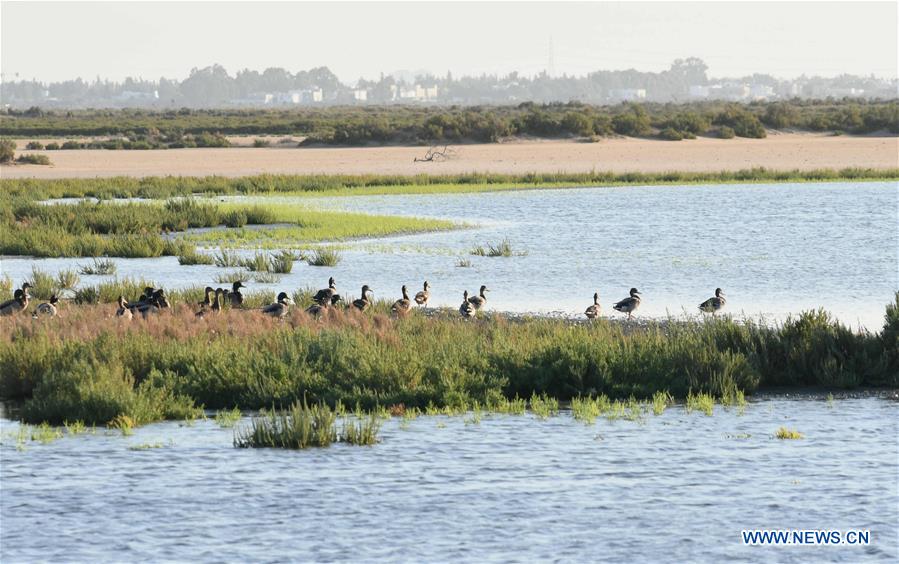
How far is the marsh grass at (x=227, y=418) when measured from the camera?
14.8 m

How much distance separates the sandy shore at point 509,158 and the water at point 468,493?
166 ft

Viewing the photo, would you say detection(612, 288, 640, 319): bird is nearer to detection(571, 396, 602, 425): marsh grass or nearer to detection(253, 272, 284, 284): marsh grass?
detection(571, 396, 602, 425): marsh grass

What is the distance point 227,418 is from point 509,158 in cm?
5978

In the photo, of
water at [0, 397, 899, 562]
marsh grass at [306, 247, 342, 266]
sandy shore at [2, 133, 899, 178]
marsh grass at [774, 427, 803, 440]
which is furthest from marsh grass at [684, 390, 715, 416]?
sandy shore at [2, 133, 899, 178]

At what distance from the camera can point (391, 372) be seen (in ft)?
52.4

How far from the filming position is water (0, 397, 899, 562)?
424 inches

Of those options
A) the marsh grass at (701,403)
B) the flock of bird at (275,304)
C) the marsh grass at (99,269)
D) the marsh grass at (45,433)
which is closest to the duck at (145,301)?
the flock of bird at (275,304)

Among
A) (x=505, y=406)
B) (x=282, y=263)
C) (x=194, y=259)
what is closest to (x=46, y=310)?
(x=505, y=406)

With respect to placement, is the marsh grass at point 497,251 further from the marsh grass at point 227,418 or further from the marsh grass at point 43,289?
the marsh grass at point 227,418

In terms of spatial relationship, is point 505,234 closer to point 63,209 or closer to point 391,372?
point 63,209

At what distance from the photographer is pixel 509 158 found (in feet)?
243

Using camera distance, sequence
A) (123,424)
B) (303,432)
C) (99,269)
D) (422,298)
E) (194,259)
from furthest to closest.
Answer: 1. (194,259)
2. (99,269)
3. (422,298)
4. (123,424)
5. (303,432)

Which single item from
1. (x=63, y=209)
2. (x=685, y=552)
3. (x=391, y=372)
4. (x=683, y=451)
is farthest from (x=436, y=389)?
(x=63, y=209)

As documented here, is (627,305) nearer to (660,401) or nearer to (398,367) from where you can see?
(660,401)
